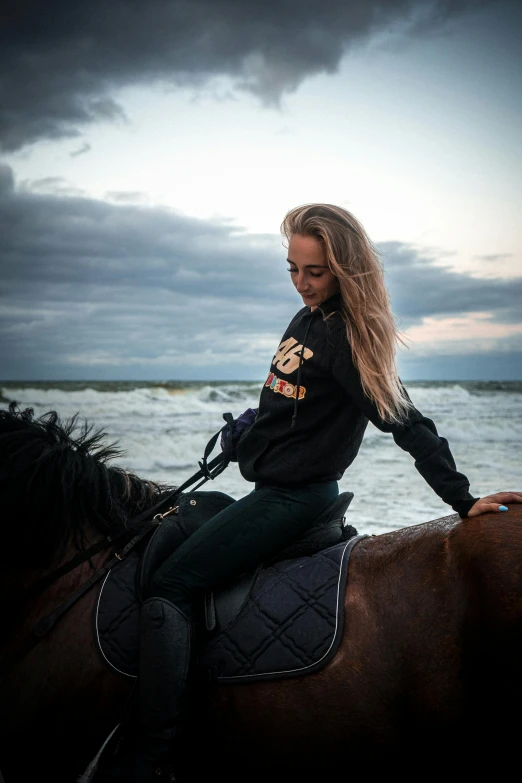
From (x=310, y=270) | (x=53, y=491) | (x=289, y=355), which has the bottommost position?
(x=53, y=491)

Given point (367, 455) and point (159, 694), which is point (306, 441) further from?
point (367, 455)

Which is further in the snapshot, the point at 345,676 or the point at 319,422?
the point at 319,422

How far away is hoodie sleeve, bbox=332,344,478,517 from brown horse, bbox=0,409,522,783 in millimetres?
106

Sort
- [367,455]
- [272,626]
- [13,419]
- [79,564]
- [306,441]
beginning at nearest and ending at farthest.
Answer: [272,626] < [306,441] < [79,564] < [13,419] < [367,455]

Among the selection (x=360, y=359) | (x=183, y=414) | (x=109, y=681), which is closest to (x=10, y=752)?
(x=109, y=681)

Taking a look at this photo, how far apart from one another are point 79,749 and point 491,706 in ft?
4.57

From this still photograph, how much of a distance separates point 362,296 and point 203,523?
3.43 ft

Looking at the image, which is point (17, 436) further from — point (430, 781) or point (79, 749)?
point (430, 781)

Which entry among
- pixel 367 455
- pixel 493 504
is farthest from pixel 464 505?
pixel 367 455

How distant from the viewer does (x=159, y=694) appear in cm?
173

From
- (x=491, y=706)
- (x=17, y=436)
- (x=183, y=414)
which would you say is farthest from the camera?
(x=183, y=414)

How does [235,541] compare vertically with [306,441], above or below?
below

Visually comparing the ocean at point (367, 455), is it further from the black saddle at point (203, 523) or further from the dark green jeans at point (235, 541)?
the dark green jeans at point (235, 541)

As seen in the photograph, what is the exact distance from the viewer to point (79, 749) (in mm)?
1903
